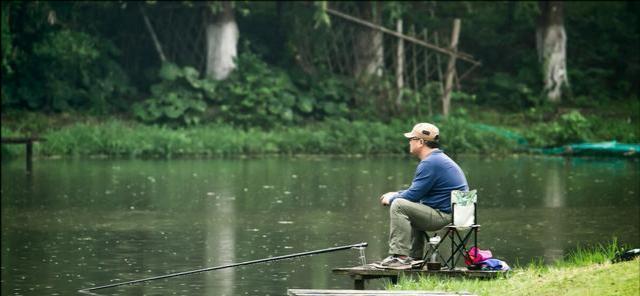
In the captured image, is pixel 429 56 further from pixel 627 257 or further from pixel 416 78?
pixel 627 257

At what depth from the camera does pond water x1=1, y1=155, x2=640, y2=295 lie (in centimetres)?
1458

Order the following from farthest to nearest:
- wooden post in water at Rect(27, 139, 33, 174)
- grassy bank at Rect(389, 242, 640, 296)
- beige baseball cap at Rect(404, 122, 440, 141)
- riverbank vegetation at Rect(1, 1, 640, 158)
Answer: riverbank vegetation at Rect(1, 1, 640, 158) < wooden post in water at Rect(27, 139, 33, 174) < beige baseball cap at Rect(404, 122, 440, 141) < grassy bank at Rect(389, 242, 640, 296)

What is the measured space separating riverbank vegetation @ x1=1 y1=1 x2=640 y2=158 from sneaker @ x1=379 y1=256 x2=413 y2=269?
21.1m

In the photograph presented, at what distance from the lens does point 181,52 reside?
130 ft

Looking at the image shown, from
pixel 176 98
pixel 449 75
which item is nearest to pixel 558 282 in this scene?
pixel 449 75

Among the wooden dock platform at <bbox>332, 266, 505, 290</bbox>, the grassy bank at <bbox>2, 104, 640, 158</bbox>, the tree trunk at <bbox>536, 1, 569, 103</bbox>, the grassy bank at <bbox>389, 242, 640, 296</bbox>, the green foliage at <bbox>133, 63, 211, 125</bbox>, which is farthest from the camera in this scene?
the tree trunk at <bbox>536, 1, 569, 103</bbox>

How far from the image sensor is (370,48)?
3762 centimetres

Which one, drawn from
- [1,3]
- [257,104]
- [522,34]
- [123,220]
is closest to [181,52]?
[257,104]

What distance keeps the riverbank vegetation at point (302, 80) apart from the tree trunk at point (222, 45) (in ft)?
0.12

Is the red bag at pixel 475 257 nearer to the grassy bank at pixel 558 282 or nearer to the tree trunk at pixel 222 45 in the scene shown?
the grassy bank at pixel 558 282

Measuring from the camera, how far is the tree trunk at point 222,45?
37344 millimetres

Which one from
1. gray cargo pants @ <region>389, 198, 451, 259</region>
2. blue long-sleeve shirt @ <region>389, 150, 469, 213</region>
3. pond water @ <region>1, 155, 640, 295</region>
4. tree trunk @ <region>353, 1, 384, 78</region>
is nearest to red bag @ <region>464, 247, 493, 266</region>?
gray cargo pants @ <region>389, 198, 451, 259</region>

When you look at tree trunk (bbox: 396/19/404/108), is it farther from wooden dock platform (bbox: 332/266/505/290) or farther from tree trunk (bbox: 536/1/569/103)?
wooden dock platform (bbox: 332/266/505/290)

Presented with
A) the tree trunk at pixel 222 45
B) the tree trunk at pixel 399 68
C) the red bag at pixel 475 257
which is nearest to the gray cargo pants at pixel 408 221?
the red bag at pixel 475 257
